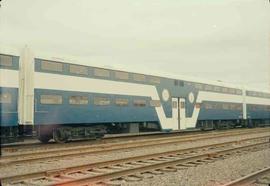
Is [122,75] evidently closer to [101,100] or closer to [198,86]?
[101,100]

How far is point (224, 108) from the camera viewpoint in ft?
110

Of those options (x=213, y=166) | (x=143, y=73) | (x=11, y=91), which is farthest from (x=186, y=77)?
(x=213, y=166)

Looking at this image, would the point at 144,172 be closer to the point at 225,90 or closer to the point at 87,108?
the point at 87,108

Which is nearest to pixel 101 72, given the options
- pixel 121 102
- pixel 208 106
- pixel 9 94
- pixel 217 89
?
Result: pixel 121 102

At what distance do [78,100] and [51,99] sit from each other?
1.70 meters

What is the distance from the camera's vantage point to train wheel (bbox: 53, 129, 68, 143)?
18406 mm

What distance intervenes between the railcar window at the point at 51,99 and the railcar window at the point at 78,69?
4.79 ft

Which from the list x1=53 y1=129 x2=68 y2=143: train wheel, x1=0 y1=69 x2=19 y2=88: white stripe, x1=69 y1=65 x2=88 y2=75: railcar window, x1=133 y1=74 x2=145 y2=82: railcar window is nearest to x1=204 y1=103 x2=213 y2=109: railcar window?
x1=133 y1=74 x2=145 y2=82: railcar window

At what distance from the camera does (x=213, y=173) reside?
1024 centimetres

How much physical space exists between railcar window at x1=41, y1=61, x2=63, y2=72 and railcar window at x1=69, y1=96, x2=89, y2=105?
1449 millimetres

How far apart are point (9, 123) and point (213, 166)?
A: 8.31m

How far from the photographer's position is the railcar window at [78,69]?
61.1 feet

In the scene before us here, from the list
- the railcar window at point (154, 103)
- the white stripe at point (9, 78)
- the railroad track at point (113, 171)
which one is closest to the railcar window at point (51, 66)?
the white stripe at point (9, 78)

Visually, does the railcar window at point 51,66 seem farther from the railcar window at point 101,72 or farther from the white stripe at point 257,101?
the white stripe at point 257,101
